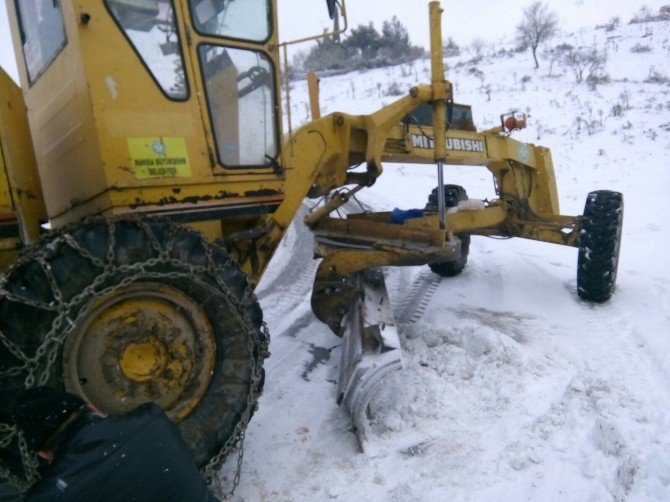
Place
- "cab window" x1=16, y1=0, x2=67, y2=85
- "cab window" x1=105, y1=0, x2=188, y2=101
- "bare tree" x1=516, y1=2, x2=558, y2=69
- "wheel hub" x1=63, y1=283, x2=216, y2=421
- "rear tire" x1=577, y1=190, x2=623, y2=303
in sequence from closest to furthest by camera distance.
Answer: "wheel hub" x1=63, y1=283, x2=216, y2=421 → "cab window" x1=105, y1=0, x2=188, y2=101 → "cab window" x1=16, y1=0, x2=67, y2=85 → "rear tire" x1=577, y1=190, x2=623, y2=303 → "bare tree" x1=516, y1=2, x2=558, y2=69

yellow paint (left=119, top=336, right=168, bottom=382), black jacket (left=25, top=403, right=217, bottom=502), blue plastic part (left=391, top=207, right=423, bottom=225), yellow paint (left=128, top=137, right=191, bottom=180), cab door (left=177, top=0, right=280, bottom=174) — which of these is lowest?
blue plastic part (left=391, top=207, right=423, bottom=225)

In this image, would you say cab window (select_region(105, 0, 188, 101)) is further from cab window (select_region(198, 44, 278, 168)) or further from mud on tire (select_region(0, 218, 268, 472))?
mud on tire (select_region(0, 218, 268, 472))

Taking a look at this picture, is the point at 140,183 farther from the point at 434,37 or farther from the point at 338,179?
the point at 434,37

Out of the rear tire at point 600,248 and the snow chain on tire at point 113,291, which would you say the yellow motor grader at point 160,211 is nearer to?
the snow chain on tire at point 113,291

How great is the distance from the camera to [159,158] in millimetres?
2795

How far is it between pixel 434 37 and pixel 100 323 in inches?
118


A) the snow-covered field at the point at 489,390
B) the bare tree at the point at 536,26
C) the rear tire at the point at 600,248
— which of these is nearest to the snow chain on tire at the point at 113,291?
the snow-covered field at the point at 489,390

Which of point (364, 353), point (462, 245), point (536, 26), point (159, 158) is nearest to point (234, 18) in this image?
point (159, 158)

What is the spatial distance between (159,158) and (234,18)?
3.19ft

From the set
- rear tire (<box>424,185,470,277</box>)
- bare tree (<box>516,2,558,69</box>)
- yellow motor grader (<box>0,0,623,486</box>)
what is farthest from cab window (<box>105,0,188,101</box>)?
bare tree (<box>516,2,558,69</box>)

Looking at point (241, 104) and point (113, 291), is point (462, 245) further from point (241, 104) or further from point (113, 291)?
point (113, 291)

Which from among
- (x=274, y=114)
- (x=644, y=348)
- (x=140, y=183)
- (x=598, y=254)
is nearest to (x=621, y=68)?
(x=598, y=254)

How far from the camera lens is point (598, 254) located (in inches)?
192

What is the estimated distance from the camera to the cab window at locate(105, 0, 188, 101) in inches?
105
